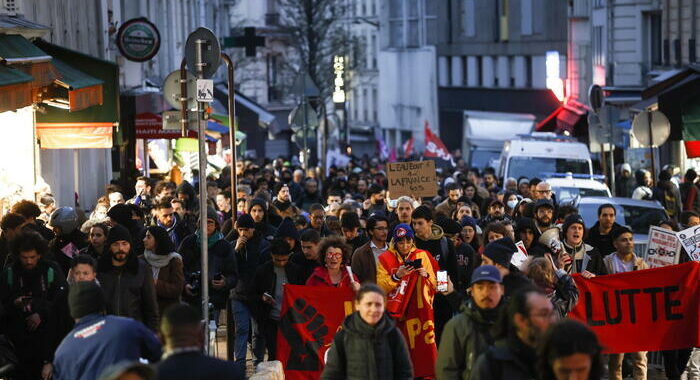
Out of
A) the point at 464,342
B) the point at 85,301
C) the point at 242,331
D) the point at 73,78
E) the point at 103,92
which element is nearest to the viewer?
the point at 85,301

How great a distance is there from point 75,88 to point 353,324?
10.4 metres

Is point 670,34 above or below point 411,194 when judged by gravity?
above

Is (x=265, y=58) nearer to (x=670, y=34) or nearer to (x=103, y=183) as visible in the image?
(x=670, y=34)

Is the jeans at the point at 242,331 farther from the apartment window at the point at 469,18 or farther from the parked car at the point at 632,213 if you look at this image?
the apartment window at the point at 469,18

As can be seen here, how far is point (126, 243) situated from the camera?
12.1 meters

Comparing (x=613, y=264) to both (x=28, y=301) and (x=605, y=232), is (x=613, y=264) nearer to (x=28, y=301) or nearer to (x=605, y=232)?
(x=605, y=232)

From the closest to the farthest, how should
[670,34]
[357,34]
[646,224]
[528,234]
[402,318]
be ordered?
[402,318] < [528,234] < [646,224] < [670,34] < [357,34]

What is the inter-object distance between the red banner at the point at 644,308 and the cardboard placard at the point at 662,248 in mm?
1463

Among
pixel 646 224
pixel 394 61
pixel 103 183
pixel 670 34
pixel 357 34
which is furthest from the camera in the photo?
pixel 357 34

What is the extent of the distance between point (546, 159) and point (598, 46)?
20.5 meters

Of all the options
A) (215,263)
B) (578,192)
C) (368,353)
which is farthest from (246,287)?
(578,192)

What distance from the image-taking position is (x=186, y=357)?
25.7 ft

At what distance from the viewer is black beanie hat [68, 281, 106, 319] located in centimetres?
929

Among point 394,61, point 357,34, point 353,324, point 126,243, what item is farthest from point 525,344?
point 357,34
